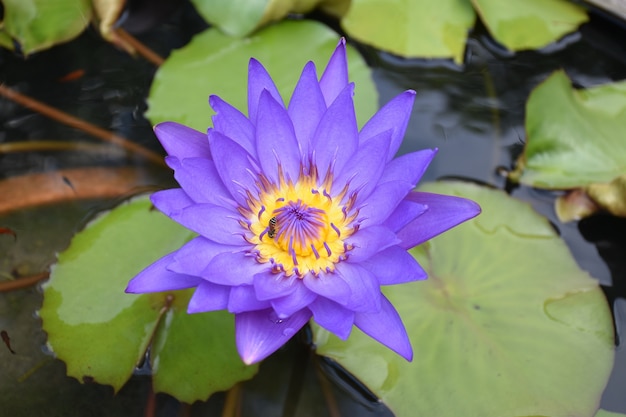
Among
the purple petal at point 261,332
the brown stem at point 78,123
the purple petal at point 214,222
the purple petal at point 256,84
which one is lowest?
the brown stem at point 78,123

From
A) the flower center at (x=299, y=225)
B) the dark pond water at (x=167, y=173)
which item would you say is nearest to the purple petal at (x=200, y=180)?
the flower center at (x=299, y=225)

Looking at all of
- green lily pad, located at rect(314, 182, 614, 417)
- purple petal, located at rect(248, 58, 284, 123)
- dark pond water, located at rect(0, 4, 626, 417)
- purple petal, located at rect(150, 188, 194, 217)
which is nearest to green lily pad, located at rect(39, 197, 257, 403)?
dark pond water, located at rect(0, 4, 626, 417)

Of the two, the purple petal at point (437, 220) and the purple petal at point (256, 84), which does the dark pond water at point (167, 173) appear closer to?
the purple petal at point (437, 220)

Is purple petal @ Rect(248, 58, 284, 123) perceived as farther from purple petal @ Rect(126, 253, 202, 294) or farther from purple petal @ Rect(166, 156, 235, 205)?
purple petal @ Rect(126, 253, 202, 294)

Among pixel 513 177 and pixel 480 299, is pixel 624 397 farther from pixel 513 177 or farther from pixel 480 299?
pixel 513 177

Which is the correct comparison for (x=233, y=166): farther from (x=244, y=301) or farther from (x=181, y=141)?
(x=244, y=301)

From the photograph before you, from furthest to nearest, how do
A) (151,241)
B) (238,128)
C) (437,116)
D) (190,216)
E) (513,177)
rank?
(437,116), (513,177), (151,241), (238,128), (190,216)

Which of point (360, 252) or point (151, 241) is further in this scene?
point (151, 241)

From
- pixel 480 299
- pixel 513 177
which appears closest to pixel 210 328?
pixel 480 299
